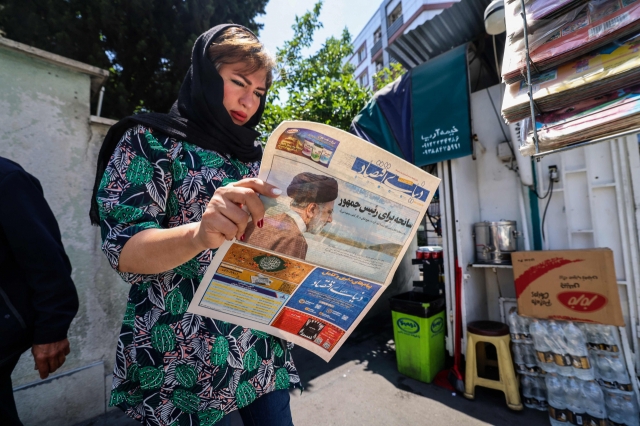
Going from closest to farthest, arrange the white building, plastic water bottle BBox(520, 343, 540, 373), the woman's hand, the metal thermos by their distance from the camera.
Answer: the woman's hand
plastic water bottle BBox(520, 343, 540, 373)
the metal thermos
the white building

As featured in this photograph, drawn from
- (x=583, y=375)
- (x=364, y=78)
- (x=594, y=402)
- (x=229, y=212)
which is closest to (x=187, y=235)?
(x=229, y=212)

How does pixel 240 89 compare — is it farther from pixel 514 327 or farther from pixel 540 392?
pixel 540 392

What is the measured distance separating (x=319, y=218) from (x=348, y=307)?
1.05 ft

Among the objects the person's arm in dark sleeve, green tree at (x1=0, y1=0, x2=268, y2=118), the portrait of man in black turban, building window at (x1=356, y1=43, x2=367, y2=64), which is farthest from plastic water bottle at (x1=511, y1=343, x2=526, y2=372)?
building window at (x1=356, y1=43, x2=367, y2=64)

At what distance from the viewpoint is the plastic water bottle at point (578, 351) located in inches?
88.3

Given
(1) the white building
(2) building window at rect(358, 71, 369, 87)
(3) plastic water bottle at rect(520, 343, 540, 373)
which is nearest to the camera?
(3) plastic water bottle at rect(520, 343, 540, 373)

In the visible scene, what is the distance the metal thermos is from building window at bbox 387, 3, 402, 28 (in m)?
18.0

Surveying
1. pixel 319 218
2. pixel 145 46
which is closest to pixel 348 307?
pixel 319 218

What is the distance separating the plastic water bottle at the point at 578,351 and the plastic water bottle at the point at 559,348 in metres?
0.02

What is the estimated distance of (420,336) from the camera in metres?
3.00

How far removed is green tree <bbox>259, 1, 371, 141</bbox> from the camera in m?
4.76

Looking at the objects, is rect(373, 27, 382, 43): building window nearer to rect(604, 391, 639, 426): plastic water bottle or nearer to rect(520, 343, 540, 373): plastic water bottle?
rect(520, 343, 540, 373): plastic water bottle

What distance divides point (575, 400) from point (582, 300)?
75 centimetres

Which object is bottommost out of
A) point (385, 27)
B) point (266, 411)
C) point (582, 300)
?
point (266, 411)
